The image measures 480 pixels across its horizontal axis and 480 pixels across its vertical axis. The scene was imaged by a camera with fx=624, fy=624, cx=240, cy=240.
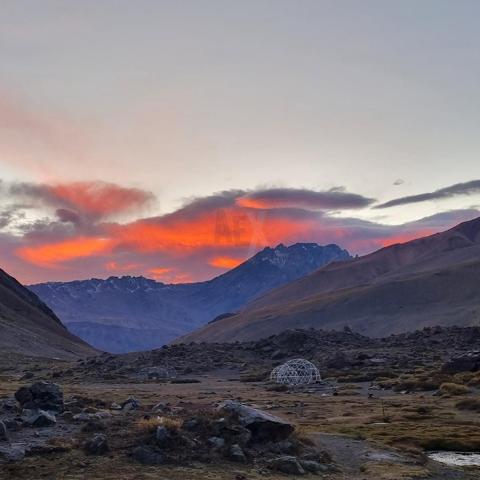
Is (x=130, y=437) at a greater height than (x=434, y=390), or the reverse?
(x=130, y=437)

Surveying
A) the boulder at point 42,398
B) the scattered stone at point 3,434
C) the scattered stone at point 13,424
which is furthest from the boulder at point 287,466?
the boulder at point 42,398

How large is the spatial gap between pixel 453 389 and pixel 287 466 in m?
42.3

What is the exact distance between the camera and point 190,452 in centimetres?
2788

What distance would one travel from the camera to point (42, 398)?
1513 inches

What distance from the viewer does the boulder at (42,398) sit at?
37.6m

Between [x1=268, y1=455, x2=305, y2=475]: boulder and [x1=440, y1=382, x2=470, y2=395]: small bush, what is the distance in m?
40.9

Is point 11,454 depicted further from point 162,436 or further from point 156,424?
point 156,424

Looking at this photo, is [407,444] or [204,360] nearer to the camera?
[407,444]

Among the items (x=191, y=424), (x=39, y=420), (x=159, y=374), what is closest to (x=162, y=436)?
(x=191, y=424)

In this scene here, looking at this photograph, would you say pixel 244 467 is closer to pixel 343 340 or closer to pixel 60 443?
pixel 60 443

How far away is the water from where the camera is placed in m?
33.1

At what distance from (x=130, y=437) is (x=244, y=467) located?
5.66 meters

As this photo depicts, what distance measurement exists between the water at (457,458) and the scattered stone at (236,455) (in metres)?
12.0

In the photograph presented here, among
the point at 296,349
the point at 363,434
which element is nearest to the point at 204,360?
the point at 296,349
